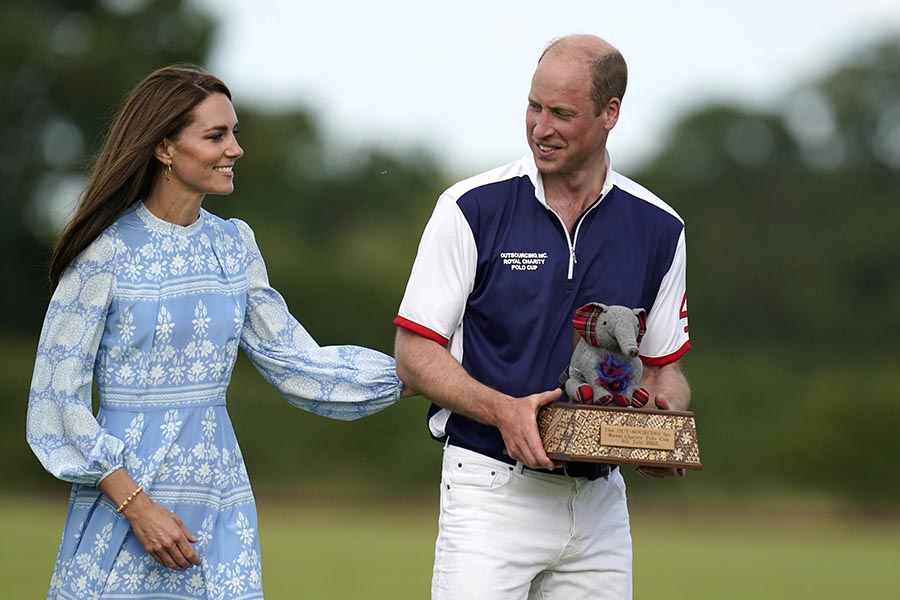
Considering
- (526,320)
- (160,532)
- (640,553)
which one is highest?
(526,320)

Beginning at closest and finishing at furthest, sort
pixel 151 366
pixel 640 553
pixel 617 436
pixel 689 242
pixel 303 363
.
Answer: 1. pixel 617 436
2. pixel 151 366
3. pixel 303 363
4. pixel 640 553
5. pixel 689 242

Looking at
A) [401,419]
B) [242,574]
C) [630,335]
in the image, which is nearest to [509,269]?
[630,335]

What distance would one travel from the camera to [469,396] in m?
4.74

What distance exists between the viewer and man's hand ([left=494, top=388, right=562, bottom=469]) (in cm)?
457

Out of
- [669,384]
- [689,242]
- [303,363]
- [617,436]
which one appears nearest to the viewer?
[617,436]

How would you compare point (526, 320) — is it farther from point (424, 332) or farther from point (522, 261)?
point (424, 332)

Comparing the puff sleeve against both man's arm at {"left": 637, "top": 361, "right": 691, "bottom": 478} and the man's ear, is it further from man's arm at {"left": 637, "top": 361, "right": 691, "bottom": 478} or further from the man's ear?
man's arm at {"left": 637, "top": 361, "right": 691, "bottom": 478}

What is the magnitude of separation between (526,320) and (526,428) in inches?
17.5

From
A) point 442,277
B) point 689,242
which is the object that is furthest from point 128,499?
point 689,242

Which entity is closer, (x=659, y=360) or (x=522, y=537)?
(x=522, y=537)

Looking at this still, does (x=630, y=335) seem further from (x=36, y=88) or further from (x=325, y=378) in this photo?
(x=36, y=88)

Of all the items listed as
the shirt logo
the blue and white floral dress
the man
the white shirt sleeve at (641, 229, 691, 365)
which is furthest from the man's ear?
the white shirt sleeve at (641, 229, 691, 365)

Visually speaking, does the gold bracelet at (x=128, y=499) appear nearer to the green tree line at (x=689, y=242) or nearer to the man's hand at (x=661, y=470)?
the man's hand at (x=661, y=470)

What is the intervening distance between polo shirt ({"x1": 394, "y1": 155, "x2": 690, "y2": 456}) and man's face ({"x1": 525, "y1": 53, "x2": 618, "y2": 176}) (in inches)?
5.3
